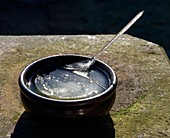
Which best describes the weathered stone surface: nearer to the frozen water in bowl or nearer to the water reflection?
the water reflection

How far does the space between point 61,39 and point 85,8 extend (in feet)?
10.5

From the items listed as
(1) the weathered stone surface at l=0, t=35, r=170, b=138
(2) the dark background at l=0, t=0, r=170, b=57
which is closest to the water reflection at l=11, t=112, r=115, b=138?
(1) the weathered stone surface at l=0, t=35, r=170, b=138

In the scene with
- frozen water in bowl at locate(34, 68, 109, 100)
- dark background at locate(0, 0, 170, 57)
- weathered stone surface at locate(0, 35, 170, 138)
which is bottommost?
dark background at locate(0, 0, 170, 57)

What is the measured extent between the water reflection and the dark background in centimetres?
302

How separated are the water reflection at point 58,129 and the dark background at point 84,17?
3015 millimetres

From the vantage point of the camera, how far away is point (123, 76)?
1.75 meters

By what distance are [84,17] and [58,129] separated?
3.72m

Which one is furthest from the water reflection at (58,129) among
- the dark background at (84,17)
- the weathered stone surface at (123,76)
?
the dark background at (84,17)

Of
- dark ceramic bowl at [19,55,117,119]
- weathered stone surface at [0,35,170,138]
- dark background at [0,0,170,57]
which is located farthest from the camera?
dark background at [0,0,170,57]

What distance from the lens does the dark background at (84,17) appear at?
4656 mm

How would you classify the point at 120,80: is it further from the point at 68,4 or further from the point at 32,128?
the point at 68,4

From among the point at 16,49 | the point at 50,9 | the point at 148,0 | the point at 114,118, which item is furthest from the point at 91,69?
the point at 148,0

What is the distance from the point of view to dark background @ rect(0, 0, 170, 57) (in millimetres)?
4656

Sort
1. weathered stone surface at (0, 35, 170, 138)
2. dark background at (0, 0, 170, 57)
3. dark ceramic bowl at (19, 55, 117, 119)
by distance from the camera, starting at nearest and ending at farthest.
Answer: dark ceramic bowl at (19, 55, 117, 119)
weathered stone surface at (0, 35, 170, 138)
dark background at (0, 0, 170, 57)
